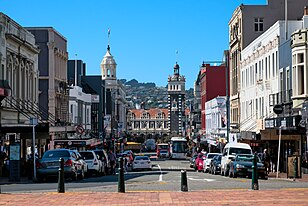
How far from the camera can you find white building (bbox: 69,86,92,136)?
7956 centimetres

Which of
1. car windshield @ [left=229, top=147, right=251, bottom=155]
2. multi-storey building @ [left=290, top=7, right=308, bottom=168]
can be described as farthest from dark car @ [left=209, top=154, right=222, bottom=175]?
multi-storey building @ [left=290, top=7, right=308, bottom=168]

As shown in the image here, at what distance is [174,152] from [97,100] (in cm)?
1542

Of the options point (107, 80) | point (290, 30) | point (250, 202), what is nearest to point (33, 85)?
point (290, 30)

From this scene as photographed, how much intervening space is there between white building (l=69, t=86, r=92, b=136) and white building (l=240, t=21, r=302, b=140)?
687 inches

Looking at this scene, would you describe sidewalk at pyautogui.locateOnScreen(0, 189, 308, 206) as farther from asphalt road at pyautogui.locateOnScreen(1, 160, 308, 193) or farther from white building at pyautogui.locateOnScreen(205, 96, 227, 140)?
white building at pyautogui.locateOnScreen(205, 96, 227, 140)

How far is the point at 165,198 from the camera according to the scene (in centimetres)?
1883

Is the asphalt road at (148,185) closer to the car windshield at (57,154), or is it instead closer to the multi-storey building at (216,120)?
the car windshield at (57,154)


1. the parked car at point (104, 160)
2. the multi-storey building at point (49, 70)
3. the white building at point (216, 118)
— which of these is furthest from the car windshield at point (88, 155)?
the white building at point (216, 118)

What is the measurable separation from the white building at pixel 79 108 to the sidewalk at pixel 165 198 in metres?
51.4

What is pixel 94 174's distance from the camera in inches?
1547

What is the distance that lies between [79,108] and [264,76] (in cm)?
3515

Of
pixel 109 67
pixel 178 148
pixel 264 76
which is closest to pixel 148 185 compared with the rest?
pixel 264 76

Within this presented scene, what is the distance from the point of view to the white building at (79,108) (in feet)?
261

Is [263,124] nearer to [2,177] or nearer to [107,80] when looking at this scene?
[2,177]
